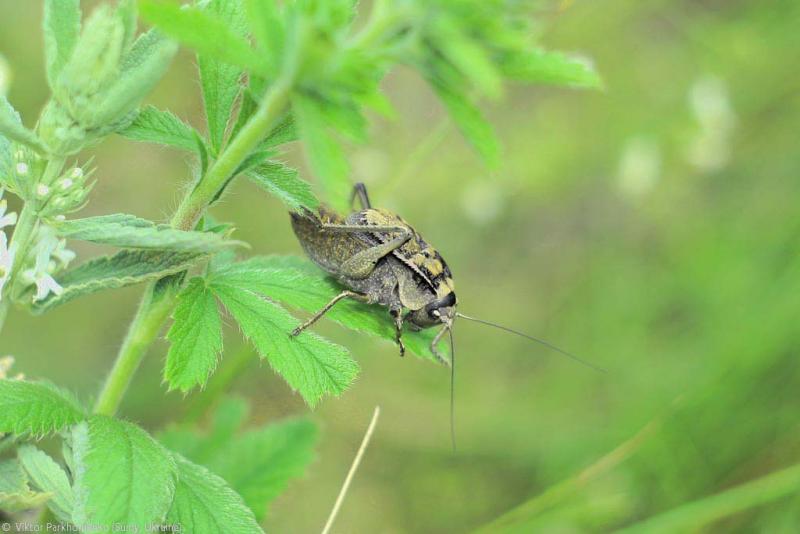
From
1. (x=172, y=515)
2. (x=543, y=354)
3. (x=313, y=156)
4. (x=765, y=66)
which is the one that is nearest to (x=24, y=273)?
(x=172, y=515)

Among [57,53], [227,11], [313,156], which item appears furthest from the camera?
[227,11]

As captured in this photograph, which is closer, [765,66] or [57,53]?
[57,53]

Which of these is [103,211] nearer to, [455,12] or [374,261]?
[374,261]

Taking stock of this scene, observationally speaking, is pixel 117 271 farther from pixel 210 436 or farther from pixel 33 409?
pixel 210 436

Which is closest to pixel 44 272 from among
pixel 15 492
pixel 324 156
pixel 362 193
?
pixel 15 492

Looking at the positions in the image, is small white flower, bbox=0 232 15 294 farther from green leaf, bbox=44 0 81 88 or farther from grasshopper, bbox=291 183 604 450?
grasshopper, bbox=291 183 604 450

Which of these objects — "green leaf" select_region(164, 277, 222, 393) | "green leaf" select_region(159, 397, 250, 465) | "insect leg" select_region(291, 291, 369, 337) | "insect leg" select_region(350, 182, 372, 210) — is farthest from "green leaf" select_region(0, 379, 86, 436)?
"insect leg" select_region(350, 182, 372, 210)
